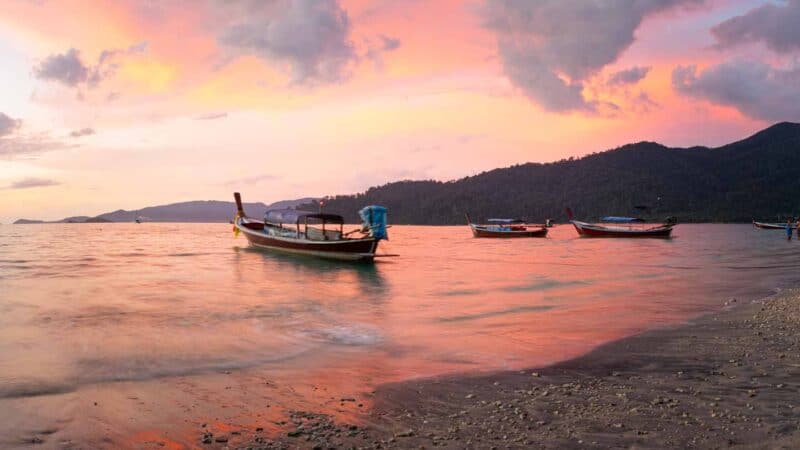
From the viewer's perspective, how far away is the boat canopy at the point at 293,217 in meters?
43.7

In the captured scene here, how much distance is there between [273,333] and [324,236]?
2806 cm

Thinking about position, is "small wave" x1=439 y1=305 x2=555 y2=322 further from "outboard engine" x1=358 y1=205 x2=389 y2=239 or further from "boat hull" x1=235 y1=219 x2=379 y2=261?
"boat hull" x1=235 y1=219 x2=379 y2=261

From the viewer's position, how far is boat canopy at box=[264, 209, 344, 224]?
43.7 metres

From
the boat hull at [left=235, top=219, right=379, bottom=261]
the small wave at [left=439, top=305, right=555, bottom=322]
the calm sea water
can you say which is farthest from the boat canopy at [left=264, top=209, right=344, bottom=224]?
the small wave at [left=439, top=305, right=555, bottom=322]

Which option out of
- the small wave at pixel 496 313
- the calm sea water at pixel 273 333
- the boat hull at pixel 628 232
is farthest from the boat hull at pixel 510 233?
the small wave at pixel 496 313

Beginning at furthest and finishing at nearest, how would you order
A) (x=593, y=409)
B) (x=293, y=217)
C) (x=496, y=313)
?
(x=293, y=217)
(x=496, y=313)
(x=593, y=409)

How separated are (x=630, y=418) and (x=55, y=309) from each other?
2341 cm

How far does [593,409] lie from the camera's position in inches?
297

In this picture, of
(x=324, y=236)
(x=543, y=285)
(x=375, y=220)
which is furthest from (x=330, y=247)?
(x=543, y=285)

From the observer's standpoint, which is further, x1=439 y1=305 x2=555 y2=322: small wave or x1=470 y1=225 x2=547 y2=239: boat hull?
x1=470 y1=225 x2=547 y2=239: boat hull

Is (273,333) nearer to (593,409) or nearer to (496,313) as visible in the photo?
(496,313)

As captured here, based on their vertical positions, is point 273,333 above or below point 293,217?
below

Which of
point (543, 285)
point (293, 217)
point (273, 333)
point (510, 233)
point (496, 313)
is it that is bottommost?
point (543, 285)

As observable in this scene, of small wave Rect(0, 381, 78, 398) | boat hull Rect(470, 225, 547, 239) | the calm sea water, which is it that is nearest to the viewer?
the calm sea water
